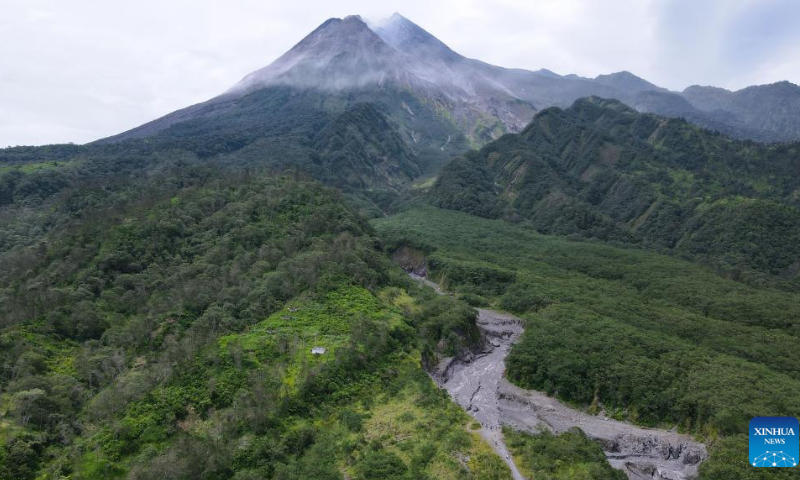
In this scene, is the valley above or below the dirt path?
above

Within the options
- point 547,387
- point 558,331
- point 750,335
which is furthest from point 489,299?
point 750,335

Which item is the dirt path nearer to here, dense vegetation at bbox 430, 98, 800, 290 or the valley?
the valley

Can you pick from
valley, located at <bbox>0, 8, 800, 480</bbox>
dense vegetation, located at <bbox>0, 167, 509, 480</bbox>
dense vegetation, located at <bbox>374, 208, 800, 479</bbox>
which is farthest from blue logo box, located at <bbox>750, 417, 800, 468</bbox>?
dense vegetation, located at <bbox>0, 167, 509, 480</bbox>

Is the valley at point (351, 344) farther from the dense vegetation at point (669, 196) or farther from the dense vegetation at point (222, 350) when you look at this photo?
the dense vegetation at point (669, 196)

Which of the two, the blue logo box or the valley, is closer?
the blue logo box

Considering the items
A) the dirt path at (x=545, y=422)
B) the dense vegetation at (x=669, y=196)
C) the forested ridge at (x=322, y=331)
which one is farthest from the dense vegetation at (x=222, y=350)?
the dense vegetation at (x=669, y=196)

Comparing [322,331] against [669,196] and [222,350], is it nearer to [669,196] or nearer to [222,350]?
[222,350]
